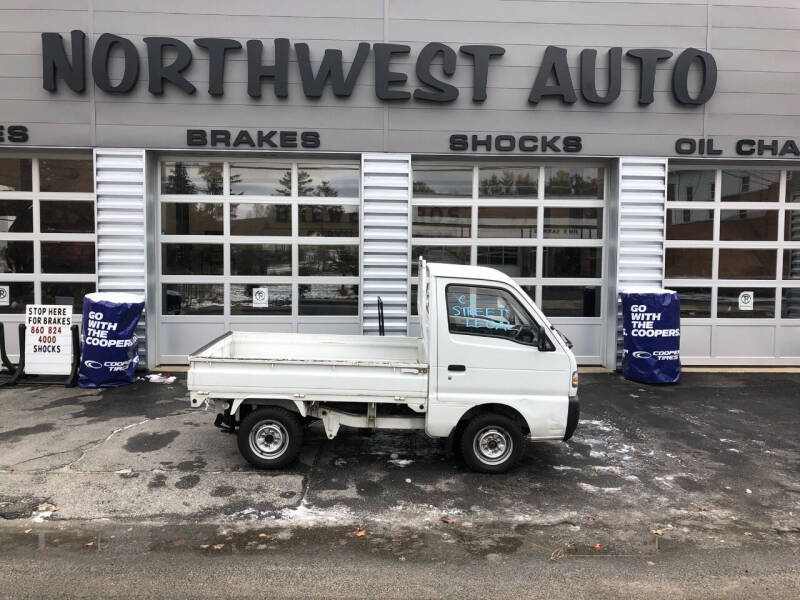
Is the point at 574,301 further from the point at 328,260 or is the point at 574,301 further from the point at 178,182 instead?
the point at 178,182

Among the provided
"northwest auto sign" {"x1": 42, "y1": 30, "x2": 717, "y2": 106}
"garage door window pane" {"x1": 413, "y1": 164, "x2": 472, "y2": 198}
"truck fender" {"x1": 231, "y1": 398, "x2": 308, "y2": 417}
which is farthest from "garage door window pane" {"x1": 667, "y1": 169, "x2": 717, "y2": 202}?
"truck fender" {"x1": 231, "y1": 398, "x2": 308, "y2": 417}

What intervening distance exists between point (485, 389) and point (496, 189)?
5.58 meters

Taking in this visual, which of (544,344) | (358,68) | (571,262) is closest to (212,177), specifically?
(358,68)

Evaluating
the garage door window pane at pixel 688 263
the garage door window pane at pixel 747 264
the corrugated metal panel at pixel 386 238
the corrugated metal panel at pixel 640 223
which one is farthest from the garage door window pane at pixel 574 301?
the corrugated metal panel at pixel 386 238

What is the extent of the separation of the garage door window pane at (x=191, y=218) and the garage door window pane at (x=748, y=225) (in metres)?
8.89

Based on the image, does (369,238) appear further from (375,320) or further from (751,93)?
(751,93)

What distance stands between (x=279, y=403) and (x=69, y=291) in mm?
6356

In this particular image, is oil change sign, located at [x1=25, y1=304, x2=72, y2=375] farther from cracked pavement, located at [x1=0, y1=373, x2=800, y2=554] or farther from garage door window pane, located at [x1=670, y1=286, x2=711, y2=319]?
garage door window pane, located at [x1=670, y1=286, x2=711, y2=319]

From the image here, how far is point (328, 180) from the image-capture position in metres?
9.85

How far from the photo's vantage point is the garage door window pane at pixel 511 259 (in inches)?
393

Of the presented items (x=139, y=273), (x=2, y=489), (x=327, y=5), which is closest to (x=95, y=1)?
(x=327, y=5)

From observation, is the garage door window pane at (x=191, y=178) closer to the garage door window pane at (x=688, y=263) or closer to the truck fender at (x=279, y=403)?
the truck fender at (x=279, y=403)

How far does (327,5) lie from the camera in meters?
9.22

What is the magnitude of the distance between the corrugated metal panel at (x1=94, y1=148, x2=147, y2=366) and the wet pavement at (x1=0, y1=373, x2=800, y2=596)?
2.61 m
